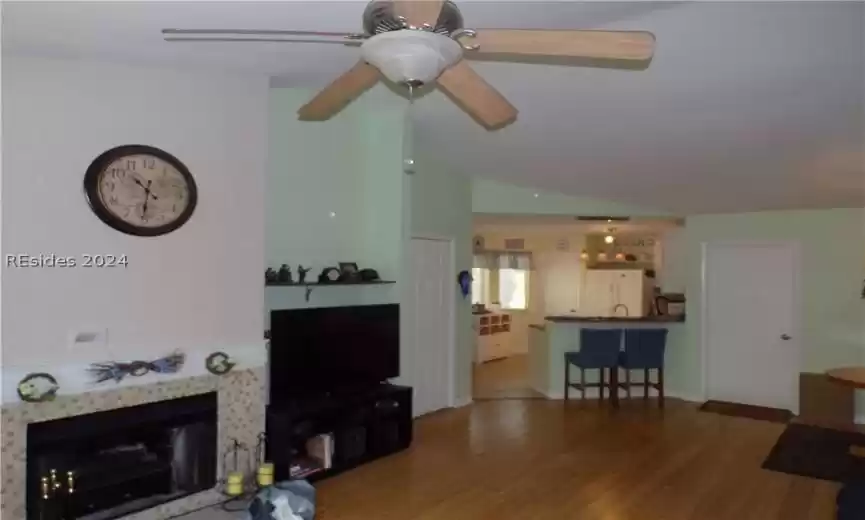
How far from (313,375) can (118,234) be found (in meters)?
1.81

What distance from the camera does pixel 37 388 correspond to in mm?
3418

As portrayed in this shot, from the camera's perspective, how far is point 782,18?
3.28 meters

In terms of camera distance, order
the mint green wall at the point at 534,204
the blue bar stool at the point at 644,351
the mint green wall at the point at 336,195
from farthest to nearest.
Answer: the mint green wall at the point at 534,204
the blue bar stool at the point at 644,351
the mint green wall at the point at 336,195

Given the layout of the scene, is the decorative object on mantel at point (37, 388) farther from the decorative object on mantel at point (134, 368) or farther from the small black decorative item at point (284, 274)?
the small black decorative item at point (284, 274)

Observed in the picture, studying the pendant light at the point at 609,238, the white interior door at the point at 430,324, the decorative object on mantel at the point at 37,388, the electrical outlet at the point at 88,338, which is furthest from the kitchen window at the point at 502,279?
the decorative object on mantel at the point at 37,388

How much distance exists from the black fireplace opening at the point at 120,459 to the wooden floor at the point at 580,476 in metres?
0.88

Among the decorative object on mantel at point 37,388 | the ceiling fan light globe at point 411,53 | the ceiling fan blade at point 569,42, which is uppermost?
the ceiling fan blade at point 569,42

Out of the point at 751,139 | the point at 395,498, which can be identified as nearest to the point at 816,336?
the point at 751,139

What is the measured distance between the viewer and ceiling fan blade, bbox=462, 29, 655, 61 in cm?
216

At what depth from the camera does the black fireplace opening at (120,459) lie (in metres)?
3.46

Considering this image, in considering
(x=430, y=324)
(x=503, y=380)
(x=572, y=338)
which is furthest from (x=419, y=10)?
(x=503, y=380)

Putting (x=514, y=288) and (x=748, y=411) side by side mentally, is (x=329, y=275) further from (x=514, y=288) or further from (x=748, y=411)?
(x=514, y=288)

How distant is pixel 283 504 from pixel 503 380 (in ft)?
17.8

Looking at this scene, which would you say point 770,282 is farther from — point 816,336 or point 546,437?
point 546,437
